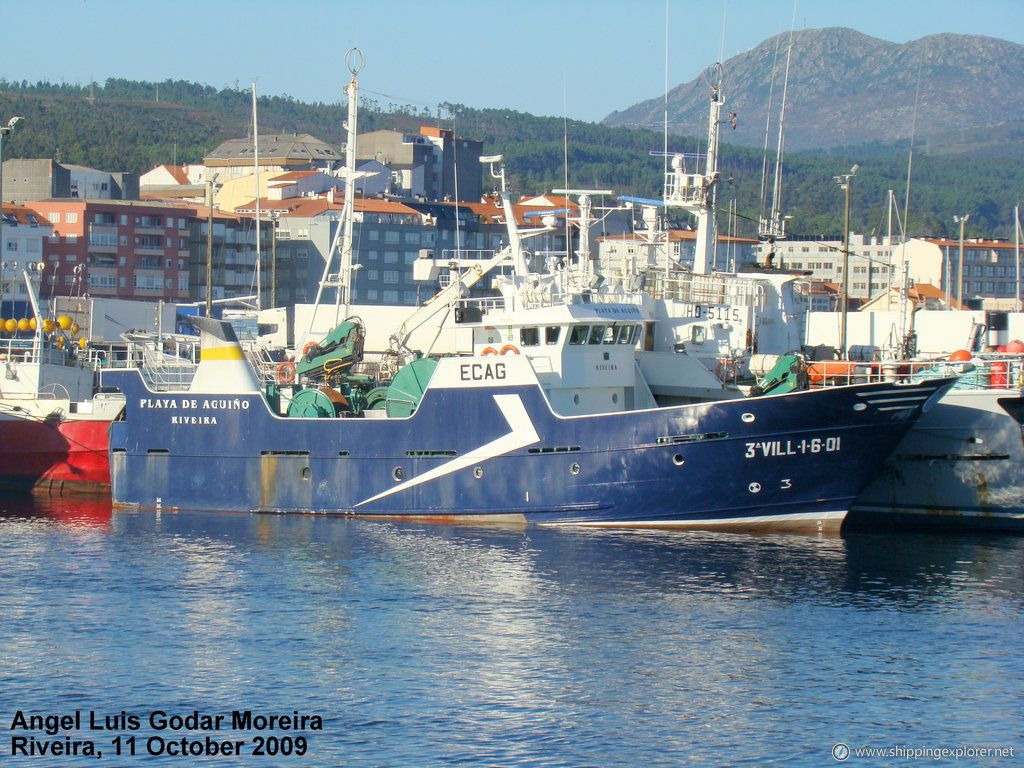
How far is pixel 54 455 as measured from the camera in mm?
36438

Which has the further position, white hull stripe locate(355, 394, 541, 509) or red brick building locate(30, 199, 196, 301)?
red brick building locate(30, 199, 196, 301)

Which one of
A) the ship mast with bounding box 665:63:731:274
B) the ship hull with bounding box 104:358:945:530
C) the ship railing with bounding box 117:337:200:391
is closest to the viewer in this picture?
the ship hull with bounding box 104:358:945:530

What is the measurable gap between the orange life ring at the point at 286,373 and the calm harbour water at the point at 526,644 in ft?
18.9

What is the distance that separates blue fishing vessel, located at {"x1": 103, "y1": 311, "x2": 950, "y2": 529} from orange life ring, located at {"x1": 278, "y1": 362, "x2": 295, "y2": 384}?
323mm

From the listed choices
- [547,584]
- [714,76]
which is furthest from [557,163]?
[547,584]

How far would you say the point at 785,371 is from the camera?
1091 inches

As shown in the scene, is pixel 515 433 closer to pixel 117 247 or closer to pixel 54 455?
pixel 54 455

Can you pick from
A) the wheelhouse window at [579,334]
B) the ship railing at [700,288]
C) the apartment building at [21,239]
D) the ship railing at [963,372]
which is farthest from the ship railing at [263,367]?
the apartment building at [21,239]

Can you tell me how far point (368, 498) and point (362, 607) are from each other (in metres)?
8.34

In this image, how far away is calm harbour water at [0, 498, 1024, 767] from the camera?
15.6 metres

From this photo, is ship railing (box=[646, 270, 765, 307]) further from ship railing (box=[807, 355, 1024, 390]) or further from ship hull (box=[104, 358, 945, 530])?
ship hull (box=[104, 358, 945, 530])

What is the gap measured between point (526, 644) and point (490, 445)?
9123 millimetres

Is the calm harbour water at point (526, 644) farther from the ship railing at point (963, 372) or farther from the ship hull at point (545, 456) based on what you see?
the ship railing at point (963, 372)

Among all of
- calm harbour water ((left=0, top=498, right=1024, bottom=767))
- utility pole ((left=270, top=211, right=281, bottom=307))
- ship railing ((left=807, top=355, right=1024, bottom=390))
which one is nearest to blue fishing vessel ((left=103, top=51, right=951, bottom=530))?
calm harbour water ((left=0, top=498, right=1024, bottom=767))
